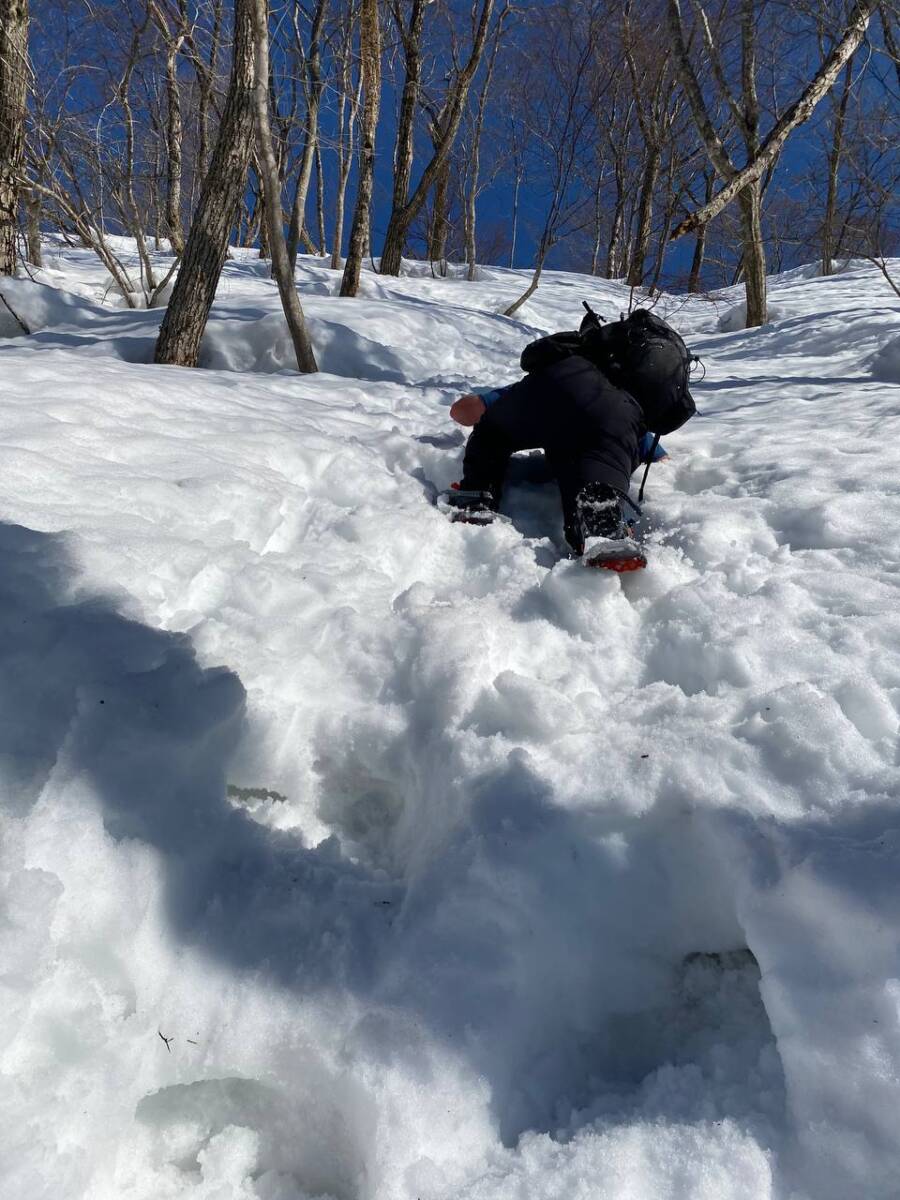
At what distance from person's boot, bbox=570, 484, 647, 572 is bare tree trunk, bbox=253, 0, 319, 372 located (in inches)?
108

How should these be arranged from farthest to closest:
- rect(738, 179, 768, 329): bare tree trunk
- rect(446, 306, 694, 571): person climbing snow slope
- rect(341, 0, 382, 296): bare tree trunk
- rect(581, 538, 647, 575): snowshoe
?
rect(738, 179, 768, 329): bare tree trunk → rect(341, 0, 382, 296): bare tree trunk → rect(446, 306, 694, 571): person climbing snow slope → rect(581, 538, 647, 575): snowshoe

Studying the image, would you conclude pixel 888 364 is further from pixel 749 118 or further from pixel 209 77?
pixel 209 77

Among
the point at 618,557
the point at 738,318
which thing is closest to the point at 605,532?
the point at 618,557

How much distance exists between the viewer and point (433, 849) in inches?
50.8

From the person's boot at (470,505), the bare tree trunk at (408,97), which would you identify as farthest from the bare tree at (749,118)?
the bare tree trunk at (408,97)

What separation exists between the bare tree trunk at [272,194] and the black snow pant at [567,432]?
6.95 feet

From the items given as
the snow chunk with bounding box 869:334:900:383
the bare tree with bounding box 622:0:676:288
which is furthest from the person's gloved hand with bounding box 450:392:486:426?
the bare tree with bounding box 622:0:676:288

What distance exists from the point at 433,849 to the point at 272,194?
13.0 feet

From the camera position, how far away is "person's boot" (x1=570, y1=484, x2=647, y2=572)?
1993mm

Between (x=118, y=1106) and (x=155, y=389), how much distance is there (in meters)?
2.88

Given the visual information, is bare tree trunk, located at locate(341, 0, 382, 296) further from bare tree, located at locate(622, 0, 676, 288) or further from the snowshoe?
bare tree, located at locate(622, 0, 676, 288)

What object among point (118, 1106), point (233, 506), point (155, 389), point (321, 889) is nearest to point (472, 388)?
point (155, 389)

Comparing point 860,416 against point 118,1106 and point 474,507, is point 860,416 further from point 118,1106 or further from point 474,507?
point 118,1106

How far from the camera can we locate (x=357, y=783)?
151 cm
